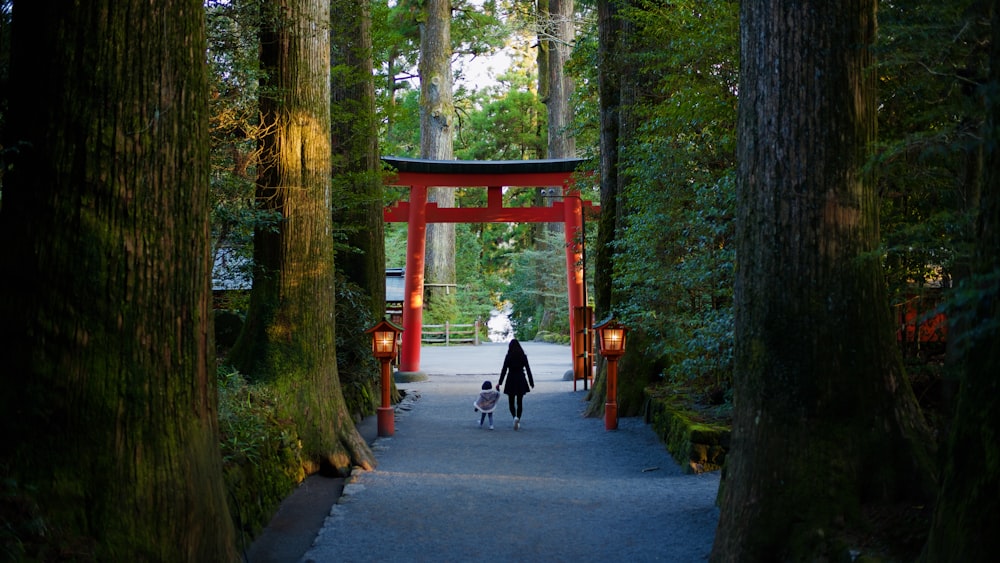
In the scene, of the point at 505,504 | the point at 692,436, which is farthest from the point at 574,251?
the point at 505,504

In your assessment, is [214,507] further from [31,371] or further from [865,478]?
[865,478]

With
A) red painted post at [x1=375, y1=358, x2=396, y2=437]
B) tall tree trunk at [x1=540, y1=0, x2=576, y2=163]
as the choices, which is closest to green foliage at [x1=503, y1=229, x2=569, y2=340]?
tall tree trunk at [x1=540, y1=0, x2=576, y2=163]

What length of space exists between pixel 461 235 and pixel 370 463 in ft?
109

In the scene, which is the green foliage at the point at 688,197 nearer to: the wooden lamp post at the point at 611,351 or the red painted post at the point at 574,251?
the wooden lamp post at the point at 611,351

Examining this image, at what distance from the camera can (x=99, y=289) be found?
13.3ft

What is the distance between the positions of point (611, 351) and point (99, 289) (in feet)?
30.5

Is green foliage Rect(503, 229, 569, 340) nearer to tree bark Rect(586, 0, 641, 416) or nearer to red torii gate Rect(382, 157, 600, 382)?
red torii gate Rect(382, 157, 600, 382)

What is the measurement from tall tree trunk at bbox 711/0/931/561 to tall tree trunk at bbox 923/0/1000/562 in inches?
56.4

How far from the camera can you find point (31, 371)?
392 centimetres

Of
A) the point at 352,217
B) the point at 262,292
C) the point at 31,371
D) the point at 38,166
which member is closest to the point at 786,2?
the point at 38,166

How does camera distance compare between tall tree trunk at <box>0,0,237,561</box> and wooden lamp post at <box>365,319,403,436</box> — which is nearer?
tall tree trunk at <box>0,0,237,561</box>

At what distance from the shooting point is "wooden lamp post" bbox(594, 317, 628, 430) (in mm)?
12570

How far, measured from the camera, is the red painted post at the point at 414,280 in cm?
2141

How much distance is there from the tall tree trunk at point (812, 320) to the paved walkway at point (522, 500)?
53.8 inches
